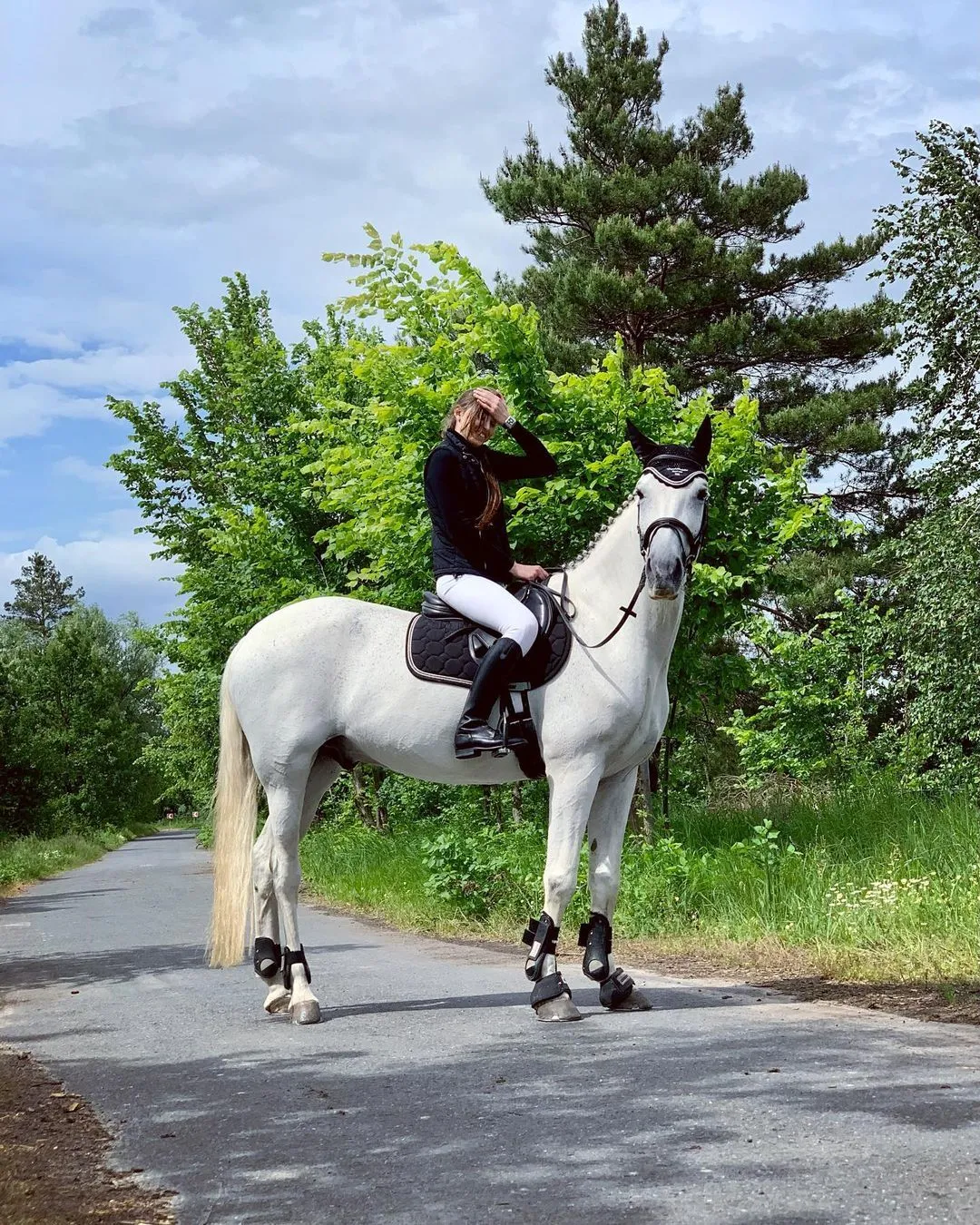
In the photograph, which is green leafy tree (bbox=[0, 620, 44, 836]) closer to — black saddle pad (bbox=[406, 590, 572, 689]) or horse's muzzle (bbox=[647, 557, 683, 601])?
black saddle pad (bbox=[406, 590, 572, 689])

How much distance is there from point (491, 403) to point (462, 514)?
635mm

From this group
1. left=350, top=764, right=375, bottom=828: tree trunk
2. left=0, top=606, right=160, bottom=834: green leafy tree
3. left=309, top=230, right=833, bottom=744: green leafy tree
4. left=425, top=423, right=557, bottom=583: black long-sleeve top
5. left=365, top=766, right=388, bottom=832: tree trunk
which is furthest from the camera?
left=0, top=606, right=160, bottom=834: green leafy tree

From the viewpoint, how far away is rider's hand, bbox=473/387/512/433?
7273 millimetres

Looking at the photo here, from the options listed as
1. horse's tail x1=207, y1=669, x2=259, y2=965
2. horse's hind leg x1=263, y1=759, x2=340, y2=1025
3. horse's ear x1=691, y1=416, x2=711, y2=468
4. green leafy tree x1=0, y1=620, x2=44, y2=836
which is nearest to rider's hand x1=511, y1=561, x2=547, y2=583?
horse's ear x1=691, y1=416, x2=711, y2=468

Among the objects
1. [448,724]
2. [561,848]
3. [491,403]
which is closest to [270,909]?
[448,724]

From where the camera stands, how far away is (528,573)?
7332 mm

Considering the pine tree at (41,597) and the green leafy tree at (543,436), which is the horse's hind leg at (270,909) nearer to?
the green leafy tree at (543,436)

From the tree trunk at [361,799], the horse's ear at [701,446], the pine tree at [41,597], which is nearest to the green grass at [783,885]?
the horse's ear at [701,446]

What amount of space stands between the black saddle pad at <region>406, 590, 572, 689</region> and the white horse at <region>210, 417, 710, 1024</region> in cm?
5

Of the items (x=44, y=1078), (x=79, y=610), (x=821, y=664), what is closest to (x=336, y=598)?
(x=44, y=1078)

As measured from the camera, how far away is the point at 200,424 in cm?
3375

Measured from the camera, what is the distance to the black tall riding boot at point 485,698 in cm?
Answer: 681

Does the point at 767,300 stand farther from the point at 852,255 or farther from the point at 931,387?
the point at 931,387

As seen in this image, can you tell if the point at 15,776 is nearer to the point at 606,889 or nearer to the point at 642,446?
the point at 606,889
